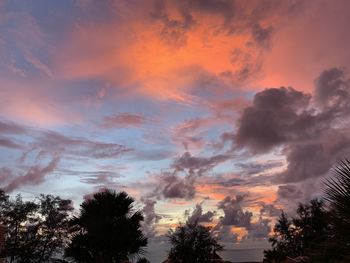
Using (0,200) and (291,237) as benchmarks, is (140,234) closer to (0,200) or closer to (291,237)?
(0,200)

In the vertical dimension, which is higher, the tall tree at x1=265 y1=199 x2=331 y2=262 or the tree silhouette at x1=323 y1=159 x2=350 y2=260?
the tall tree at x1=265 y1=199 x2=331 y2=262

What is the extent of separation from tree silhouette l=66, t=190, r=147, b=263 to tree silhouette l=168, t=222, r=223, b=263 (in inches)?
319

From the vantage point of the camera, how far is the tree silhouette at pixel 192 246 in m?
32.5

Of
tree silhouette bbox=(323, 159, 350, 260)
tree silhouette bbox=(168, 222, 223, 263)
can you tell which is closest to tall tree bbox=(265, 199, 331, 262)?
tree silhouette bbox=(168, 222, 223, 263)

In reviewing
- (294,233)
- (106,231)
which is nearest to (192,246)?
(106,231)

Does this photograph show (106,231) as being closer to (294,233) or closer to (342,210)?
(342,210)

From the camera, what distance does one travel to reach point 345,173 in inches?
213

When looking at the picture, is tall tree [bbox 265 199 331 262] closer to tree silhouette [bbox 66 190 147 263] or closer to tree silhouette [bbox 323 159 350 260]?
tree silhouette [bbox 66 190 147 263]

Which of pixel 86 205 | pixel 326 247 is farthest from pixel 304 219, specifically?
pixel 326 247

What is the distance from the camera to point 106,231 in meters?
23.4

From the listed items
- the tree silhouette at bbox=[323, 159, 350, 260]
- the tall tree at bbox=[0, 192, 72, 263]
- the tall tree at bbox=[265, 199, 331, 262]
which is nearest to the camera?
the tree silhouette at bbox=[323, 159, 350, 260]

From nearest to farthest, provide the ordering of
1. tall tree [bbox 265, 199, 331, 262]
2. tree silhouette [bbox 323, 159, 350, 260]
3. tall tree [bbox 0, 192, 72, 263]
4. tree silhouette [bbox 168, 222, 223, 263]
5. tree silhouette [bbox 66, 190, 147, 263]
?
1. tree silhouette [bbox 323, 159, 350, 260]
2. tree silhouette [bbox 66, 190, 147, 263]
3. tree silhouette [bbox 168, 222, 223, 263]
4. tall tree [bbox 0, 192, 72, 263]
5. tall tree [bbox 265, 199, 331, 262]

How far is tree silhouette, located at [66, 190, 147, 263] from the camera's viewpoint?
2362 centimetres

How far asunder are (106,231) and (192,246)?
1153 cm
